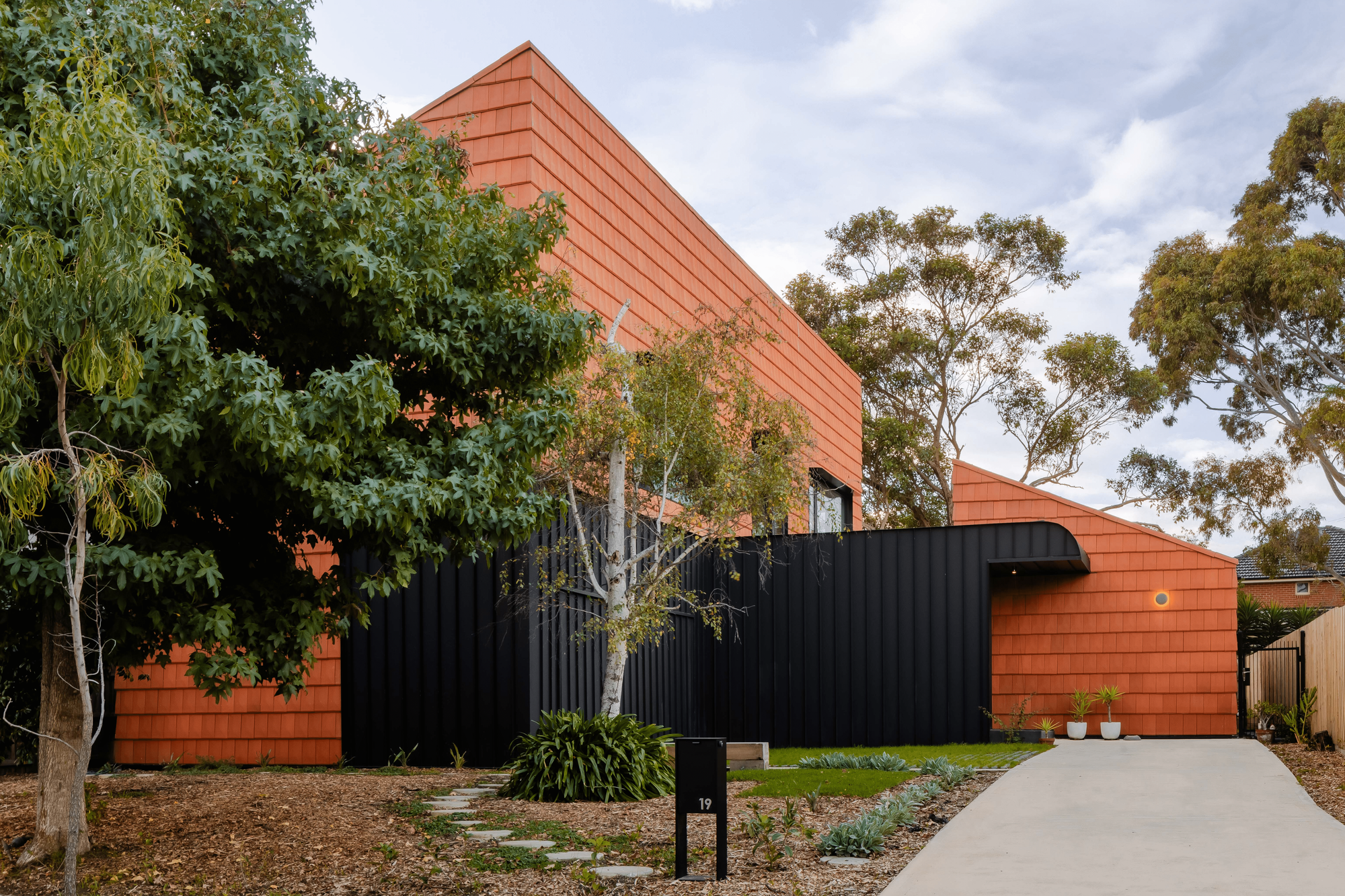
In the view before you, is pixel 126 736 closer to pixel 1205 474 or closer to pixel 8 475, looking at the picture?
pixel 8 475

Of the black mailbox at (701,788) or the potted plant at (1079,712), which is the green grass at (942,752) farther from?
the black mailbox at (701,788)

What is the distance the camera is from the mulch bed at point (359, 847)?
5.50 m

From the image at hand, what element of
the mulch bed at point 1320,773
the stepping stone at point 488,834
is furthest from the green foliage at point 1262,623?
the stepping stone at point 488,834

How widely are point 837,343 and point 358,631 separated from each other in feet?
64.1

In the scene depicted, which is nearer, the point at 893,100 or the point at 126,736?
the point at 126,736

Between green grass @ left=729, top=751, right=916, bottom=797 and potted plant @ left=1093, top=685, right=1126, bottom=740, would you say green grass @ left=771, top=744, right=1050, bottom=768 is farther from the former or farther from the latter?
potted plant @ left=1093, top=685, right=1126, bottom=740

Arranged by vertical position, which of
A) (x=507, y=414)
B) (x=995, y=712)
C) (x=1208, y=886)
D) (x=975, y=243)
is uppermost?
(x=975, y=243)

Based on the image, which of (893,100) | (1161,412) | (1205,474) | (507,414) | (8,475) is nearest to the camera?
(8,475)

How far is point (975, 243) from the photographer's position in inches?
1116

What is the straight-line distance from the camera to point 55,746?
20.2 ft

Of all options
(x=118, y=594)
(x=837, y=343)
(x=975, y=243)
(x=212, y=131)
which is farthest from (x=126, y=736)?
(x=975, y=243)

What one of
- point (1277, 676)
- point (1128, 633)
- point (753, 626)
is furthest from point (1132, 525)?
point (753, 626)

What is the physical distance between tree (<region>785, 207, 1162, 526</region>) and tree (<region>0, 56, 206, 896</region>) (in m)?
24.4

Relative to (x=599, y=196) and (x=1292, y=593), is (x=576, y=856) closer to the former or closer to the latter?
(x=599, y=196)
